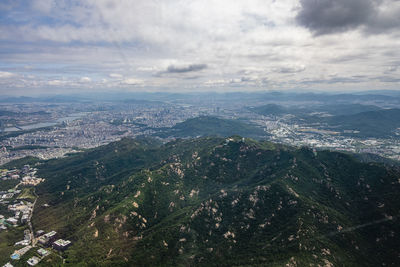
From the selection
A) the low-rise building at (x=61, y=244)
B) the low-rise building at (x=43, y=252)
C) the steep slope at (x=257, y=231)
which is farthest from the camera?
the low-rise building at (x=61, y=244)

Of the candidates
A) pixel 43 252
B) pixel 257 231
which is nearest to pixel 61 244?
pixel 43 252

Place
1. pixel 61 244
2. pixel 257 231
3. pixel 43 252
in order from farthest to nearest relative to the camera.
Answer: pixel 257 231 → pixel 61 244 → pixel 43 252

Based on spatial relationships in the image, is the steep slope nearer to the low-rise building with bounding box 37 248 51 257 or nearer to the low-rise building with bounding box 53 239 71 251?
the low-rise building with bounding box 53 239 71 251

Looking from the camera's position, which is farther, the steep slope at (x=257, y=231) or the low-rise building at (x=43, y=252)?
the low-rise building at (x=43, y=252)

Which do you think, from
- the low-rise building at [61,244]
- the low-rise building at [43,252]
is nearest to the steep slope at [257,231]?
the low-rise building at [61,244]

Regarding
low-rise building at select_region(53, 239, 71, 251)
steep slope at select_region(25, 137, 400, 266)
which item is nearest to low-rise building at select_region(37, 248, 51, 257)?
low-rise building at select_region(53, 239, 71, 251)

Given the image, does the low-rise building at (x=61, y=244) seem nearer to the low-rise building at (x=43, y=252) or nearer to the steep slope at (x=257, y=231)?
the steep slope at (x=257, y=231)

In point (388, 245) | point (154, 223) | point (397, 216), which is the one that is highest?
point (397, 216)

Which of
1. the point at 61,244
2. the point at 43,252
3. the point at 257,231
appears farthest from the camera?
the point at 257,231

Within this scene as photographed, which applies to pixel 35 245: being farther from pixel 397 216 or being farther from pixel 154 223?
pixel 397 216

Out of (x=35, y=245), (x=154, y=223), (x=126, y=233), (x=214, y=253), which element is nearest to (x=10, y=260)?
(x=35, y=245)

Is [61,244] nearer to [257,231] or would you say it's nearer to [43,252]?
[43,252]
